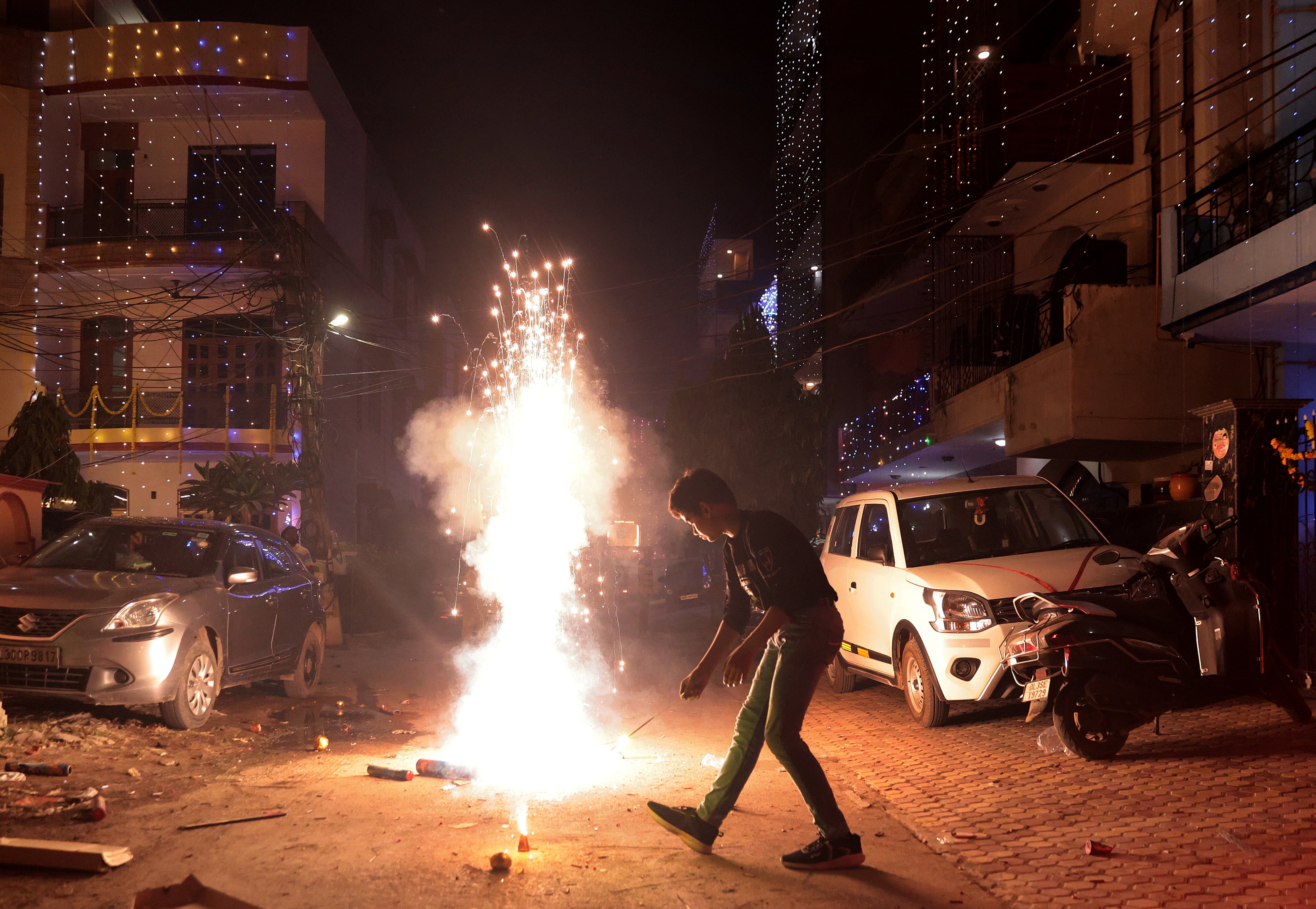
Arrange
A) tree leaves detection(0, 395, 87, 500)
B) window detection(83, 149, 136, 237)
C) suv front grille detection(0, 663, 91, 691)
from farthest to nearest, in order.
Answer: window detection(83, 149, 136, 237)
tree leaves detection(0, 395, 87, 500)
suv front grille detection(0, 663, 91, 691)

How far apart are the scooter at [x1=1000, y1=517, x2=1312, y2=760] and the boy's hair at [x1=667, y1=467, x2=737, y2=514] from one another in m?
2.98

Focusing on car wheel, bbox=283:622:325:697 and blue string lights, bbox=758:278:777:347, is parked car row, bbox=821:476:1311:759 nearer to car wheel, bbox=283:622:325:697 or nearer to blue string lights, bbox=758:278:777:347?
car wheel, bbox=283:622:325:697

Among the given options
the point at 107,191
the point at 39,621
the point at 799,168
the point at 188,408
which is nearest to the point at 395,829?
the point at 39,621

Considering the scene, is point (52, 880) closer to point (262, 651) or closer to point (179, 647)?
point (179, 647)

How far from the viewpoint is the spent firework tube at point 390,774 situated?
627 centimetres

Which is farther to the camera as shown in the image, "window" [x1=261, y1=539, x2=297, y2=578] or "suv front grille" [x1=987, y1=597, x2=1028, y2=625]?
"window" [x1=261, y1=539, x2=297, y2=578]

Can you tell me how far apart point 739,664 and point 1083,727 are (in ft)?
11.0

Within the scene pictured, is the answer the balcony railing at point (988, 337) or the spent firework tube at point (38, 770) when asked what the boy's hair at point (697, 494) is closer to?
the spent firework tube at point (38, 770)

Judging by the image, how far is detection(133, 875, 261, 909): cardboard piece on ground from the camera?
12.4 feet

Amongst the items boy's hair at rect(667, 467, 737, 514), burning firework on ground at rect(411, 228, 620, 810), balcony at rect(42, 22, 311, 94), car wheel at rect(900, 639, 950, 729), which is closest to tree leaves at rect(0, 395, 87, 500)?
burning firework on ground at rect(411, 228, 620, 810)

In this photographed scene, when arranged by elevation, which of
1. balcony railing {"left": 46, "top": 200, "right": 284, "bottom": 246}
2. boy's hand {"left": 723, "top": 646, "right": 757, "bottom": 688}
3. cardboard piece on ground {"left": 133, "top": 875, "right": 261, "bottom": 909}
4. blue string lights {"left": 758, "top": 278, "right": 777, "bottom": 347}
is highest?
blue string lights {"left": 758, "top": 278, "right": 777, "bottom": 347}

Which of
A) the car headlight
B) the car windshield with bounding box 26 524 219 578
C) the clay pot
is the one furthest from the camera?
the clay pot

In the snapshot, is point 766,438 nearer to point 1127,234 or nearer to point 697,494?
point 1127,234

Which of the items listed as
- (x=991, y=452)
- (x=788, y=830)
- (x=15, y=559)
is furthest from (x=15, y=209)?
(x=788, y=830)
